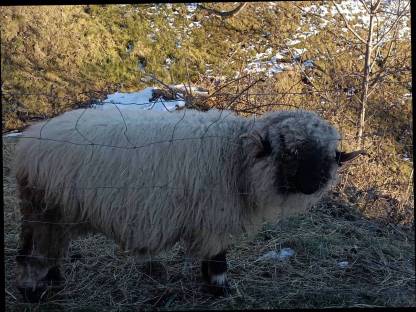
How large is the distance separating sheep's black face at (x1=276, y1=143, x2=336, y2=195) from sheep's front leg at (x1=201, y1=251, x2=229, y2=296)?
0.80 m

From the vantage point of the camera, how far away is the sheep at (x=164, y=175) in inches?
125

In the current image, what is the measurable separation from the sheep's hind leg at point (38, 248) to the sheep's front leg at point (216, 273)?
1141 mm

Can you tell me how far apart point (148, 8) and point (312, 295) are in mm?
9180

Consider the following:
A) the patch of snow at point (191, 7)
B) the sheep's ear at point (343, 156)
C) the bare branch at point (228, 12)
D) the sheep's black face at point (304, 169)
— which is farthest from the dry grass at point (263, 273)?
the patch of snow at point (191, 7)

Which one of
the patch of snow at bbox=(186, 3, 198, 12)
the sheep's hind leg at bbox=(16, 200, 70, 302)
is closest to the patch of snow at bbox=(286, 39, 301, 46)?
the patch of snow at bbox=(186, 3, 198, 12)

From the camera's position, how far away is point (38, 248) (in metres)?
3.39

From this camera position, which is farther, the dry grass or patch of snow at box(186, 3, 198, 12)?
patch of snow at box(186, 3, 198, 12)

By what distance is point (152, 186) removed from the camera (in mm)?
3174

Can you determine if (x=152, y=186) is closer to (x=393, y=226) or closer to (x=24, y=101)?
(x=393, y=226)

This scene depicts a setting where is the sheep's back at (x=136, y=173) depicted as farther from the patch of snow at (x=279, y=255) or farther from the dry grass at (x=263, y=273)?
the patch of snow at (x=279, y=255)

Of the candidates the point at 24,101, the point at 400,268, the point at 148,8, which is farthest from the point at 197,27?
the point at 400,268

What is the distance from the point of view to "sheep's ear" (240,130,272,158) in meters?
3.16

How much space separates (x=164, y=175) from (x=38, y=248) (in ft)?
3.82

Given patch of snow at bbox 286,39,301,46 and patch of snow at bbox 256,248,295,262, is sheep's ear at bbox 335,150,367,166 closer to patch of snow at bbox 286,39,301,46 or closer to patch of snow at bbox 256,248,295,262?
patch of snow at bbox 256,248,295,262
